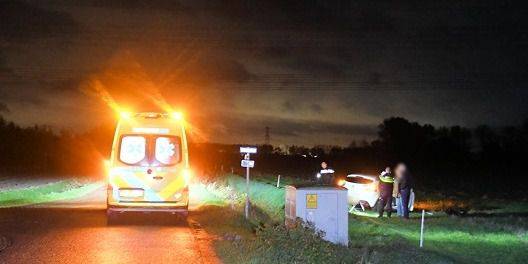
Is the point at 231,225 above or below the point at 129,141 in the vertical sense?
below

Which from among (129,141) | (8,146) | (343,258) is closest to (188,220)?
(129,141)

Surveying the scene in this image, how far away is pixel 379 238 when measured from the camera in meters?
17.1

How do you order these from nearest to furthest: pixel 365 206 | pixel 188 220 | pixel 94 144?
pixel 188 220
pixel 365 206
pixel 94 144

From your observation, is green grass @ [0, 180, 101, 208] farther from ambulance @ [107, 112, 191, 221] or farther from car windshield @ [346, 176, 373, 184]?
car windshield @ [346, 176, 373, 184]

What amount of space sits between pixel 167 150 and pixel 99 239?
3.69 metres

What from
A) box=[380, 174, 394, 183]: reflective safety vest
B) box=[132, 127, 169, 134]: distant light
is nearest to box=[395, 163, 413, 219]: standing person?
box=[380, 174, 394, 183]: reflective safety vest

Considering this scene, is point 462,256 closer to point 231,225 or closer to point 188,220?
point 231,225

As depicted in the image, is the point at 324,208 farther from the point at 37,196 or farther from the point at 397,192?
the point at 37,196

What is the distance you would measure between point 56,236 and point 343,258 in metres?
6.69

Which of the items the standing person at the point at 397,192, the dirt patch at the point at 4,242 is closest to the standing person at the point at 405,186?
the standing person at the point at 397,192

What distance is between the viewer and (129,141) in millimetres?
16625

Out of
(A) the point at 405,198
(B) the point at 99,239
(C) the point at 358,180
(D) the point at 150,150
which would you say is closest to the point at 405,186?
(A) the point at 405,198

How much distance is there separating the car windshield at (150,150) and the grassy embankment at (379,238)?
1.91 meters

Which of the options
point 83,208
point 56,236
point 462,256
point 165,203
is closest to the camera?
point 56,236
